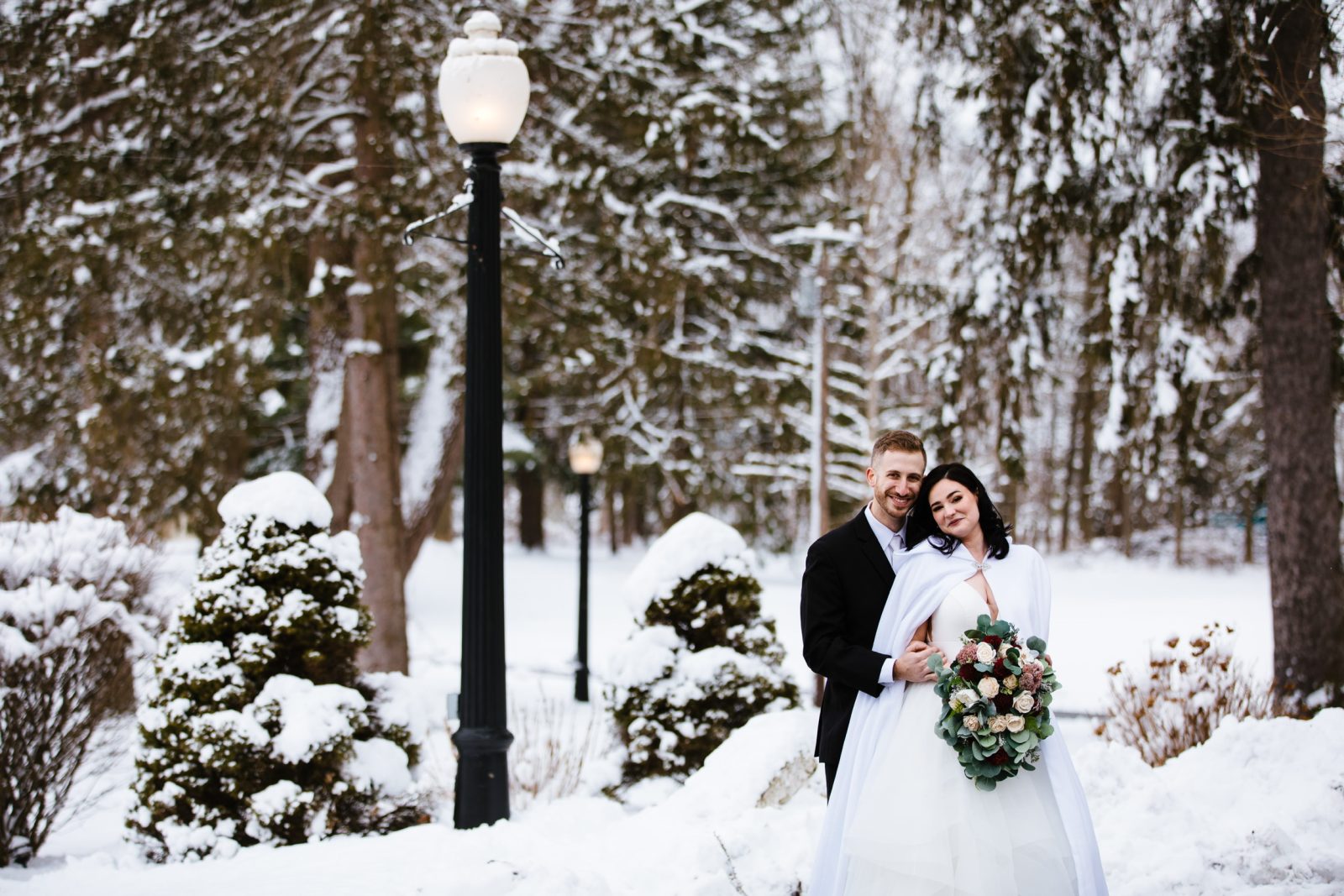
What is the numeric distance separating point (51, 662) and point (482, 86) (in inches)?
162

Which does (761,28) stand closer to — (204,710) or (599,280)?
(599,280)

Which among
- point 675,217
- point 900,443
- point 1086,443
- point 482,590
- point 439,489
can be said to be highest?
point 675,217

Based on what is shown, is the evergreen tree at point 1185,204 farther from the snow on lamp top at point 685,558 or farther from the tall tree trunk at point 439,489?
the tall tree trunk at point 439,489

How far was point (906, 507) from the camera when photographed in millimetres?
3648

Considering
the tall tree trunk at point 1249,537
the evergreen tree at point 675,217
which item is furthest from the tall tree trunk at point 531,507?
the tall tree trunk at point 1249,537

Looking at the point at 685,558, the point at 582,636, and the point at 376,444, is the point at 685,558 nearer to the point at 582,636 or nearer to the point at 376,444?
the point at 376,444

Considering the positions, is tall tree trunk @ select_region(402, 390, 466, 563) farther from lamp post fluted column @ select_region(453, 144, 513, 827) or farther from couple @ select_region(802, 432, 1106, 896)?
couple @ select_region(802, 432, 1106, 896)

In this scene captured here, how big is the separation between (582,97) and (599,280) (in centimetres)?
235

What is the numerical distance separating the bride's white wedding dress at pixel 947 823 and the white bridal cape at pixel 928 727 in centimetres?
2

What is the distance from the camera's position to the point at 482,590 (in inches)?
194

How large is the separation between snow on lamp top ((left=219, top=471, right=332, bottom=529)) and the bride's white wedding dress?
137 inches

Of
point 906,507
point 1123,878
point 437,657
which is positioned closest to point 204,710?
point 906,507

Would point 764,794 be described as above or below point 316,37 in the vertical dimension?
below

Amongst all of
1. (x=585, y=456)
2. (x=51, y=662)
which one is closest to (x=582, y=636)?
(x=585, y=456)
